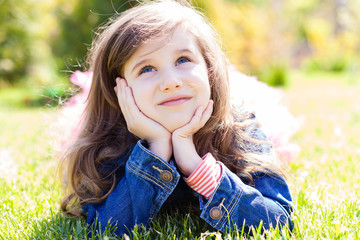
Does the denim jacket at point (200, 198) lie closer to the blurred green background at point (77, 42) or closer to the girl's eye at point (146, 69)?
the girl's eye at point (146, 69)

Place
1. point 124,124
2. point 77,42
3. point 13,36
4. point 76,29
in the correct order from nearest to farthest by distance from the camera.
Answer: point 124,124
point 77,42
point 76,29
point 13,36

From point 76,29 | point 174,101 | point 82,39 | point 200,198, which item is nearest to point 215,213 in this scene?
point 200,198

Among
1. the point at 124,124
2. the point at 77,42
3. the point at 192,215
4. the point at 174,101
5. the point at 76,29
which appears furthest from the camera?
the point at 76,29

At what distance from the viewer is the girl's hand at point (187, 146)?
1.80m

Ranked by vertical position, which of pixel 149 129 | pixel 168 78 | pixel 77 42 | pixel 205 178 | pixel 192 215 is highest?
pixel 168 78

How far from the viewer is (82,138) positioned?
217 centimetres

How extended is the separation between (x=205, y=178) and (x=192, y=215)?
35 centimetres

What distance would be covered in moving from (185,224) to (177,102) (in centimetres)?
56

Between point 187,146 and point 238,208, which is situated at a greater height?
point 187,146

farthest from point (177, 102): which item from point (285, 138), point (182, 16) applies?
point (285, 138)

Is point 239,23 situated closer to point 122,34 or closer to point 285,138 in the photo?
point 285,138

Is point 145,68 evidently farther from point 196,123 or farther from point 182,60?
point 196,123

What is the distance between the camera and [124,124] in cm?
222

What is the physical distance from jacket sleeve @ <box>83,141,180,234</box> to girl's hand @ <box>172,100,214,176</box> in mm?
75
